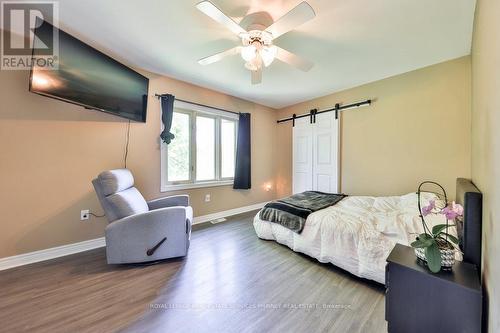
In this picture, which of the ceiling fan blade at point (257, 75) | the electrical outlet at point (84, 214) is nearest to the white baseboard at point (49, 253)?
the electrical outlet at point (84, 214)

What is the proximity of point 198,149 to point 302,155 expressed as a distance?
220cm

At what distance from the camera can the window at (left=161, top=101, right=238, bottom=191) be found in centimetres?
324

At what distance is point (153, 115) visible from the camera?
2975 millimetres

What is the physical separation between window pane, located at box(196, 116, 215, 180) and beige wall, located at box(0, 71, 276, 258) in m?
0.72

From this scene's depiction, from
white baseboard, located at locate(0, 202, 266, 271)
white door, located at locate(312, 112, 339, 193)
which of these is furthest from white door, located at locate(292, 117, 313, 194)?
white baseboard, located at locate(0, 202, 266, 271)

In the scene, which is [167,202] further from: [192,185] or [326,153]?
[326,153]

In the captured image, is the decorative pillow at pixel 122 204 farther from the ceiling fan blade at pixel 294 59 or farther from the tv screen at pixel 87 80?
the ceiling fan blade at pixel 294 59

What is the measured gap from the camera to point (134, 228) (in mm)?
1973

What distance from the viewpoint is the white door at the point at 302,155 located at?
413cm

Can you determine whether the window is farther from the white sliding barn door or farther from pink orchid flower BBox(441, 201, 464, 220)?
pink orchid flower BBox(441, 201, 464, 220)

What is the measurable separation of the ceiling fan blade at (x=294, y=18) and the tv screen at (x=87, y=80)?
184 cm
